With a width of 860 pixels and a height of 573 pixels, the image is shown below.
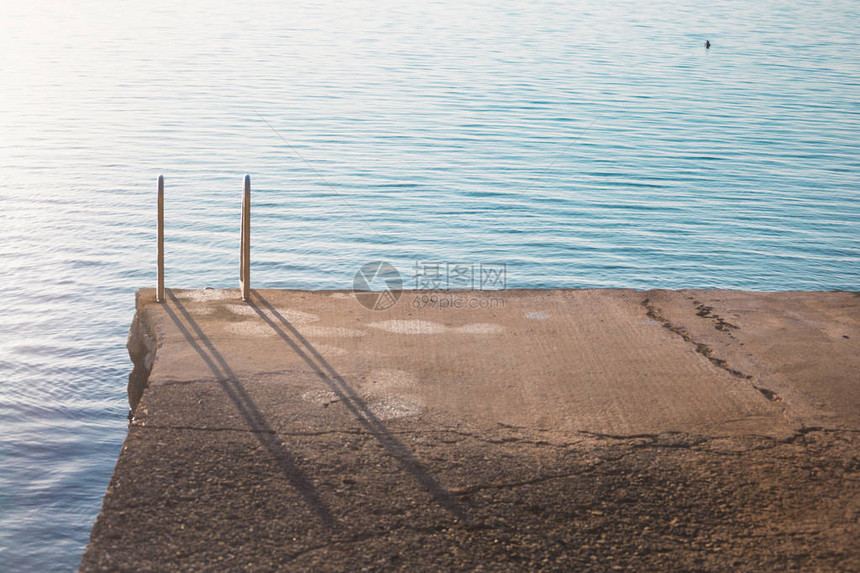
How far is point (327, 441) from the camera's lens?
4.38 m

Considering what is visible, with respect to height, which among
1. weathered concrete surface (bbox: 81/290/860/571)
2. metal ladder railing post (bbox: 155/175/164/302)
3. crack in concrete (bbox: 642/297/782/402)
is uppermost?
metal ladder railing post (bbox: 155/175/164/302)

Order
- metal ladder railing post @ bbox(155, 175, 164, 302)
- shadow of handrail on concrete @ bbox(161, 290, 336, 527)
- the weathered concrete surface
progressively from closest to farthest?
the weathered concrete surface → shadow of handrail on concrete @ bbox(161, 290, 336, 527) → metal ladder railing post @ bbox(155, 175, 164, 302)

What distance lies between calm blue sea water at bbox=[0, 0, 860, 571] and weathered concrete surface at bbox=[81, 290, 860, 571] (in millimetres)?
1586

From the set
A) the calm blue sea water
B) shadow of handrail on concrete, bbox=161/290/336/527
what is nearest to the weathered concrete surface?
shadow of handrail on concrete, bbox=161/290/336/527

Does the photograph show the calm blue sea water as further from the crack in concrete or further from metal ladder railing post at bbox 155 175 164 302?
the crack in concrete

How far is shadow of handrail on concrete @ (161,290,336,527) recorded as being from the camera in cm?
392

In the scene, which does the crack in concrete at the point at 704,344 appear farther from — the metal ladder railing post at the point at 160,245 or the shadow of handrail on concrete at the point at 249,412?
the metal ladder railing post at the point at 160,245

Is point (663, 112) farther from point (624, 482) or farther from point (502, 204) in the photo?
point (624, 482)

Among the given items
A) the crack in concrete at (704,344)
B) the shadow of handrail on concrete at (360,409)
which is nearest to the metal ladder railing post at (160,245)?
the shadow of handrail on concrete at (360,409)

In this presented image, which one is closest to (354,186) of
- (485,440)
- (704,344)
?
(704,344)

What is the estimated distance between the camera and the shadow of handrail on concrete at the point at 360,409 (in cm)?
398

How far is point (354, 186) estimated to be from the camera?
15047mm

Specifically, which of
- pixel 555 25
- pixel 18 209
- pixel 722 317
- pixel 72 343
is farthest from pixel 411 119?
pixel 555 25

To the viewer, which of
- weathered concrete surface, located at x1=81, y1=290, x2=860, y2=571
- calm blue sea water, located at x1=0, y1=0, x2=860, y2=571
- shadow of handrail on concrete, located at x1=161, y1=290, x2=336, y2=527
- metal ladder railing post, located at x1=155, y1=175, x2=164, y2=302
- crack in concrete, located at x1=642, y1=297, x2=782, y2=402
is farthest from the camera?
calm blue sea water, located at x1=0, y1=0, x2=860, y2=571
